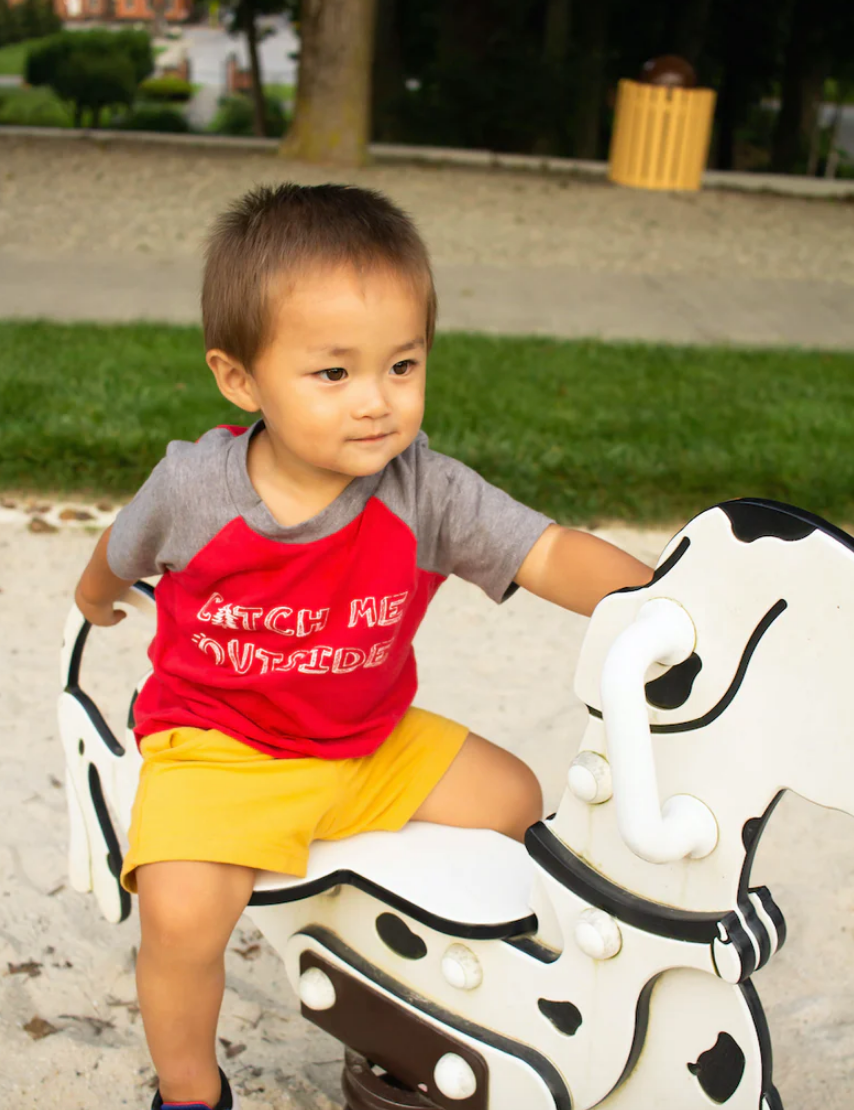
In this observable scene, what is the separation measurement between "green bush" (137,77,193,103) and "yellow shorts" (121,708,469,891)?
2928 cm

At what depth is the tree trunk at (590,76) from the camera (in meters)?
14.3

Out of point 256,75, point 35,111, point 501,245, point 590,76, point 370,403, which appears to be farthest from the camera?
point 35,111

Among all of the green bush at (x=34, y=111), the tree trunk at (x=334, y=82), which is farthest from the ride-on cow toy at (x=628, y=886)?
the green bush at (x=34, y=111)

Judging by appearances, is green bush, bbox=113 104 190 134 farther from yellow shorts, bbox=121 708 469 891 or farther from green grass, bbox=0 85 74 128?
yellow shorts, bbox=121 708 469 891

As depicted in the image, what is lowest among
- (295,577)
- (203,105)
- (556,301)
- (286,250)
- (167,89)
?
(203,105)

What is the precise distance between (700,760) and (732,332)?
5.21m

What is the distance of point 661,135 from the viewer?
379 inches

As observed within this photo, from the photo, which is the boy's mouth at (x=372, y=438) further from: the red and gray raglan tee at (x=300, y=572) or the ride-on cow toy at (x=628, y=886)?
the ride-on cow toy at (x=628, y=886)

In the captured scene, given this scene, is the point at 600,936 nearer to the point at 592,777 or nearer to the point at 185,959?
the point at 592,777

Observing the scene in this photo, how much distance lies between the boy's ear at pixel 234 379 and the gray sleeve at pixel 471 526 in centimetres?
24

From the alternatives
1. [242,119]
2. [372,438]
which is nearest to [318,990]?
[372,438]

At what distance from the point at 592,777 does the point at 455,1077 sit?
483mm

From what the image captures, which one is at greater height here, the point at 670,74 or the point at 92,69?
the point at 670,74

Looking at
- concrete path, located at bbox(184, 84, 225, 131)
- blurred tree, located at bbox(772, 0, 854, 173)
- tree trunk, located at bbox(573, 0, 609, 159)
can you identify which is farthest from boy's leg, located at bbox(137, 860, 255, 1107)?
concrete path, located at bbox(184, 84, 225, 131)
